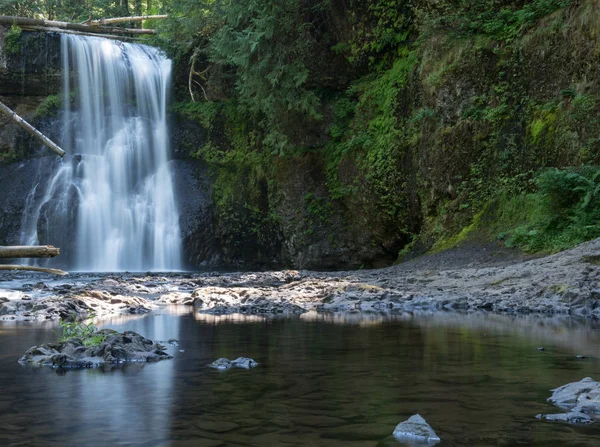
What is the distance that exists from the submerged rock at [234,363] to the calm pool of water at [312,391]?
0.13 meters

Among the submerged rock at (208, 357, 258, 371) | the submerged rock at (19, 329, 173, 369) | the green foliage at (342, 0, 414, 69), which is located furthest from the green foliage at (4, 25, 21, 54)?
the submerged rock at (208, 357, 258, 371)

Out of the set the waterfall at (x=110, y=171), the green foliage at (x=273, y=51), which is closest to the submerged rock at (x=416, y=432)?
the green foliage at (x=273, y=51)

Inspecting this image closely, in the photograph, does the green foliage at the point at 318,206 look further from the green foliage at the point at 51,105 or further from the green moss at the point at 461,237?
the green foliage at the point at 51,105

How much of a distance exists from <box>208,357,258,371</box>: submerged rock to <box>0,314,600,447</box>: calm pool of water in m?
0.13

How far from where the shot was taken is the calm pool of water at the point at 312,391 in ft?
12.6

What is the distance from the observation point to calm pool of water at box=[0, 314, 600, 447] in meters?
3.83

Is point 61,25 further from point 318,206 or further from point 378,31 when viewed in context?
point 378,31

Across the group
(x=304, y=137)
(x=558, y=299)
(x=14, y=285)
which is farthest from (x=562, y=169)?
(x=14, y=285)

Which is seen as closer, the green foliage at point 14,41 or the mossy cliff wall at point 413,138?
the mossy cliff wall at point 413,138

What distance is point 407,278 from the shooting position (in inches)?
605

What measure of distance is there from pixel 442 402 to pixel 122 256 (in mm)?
23258

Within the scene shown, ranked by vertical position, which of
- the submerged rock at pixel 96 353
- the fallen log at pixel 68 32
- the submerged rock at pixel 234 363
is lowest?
the submerged rock at pixel 234 363

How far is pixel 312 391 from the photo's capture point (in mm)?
5000

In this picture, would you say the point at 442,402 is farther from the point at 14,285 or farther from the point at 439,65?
the point at 439,65
